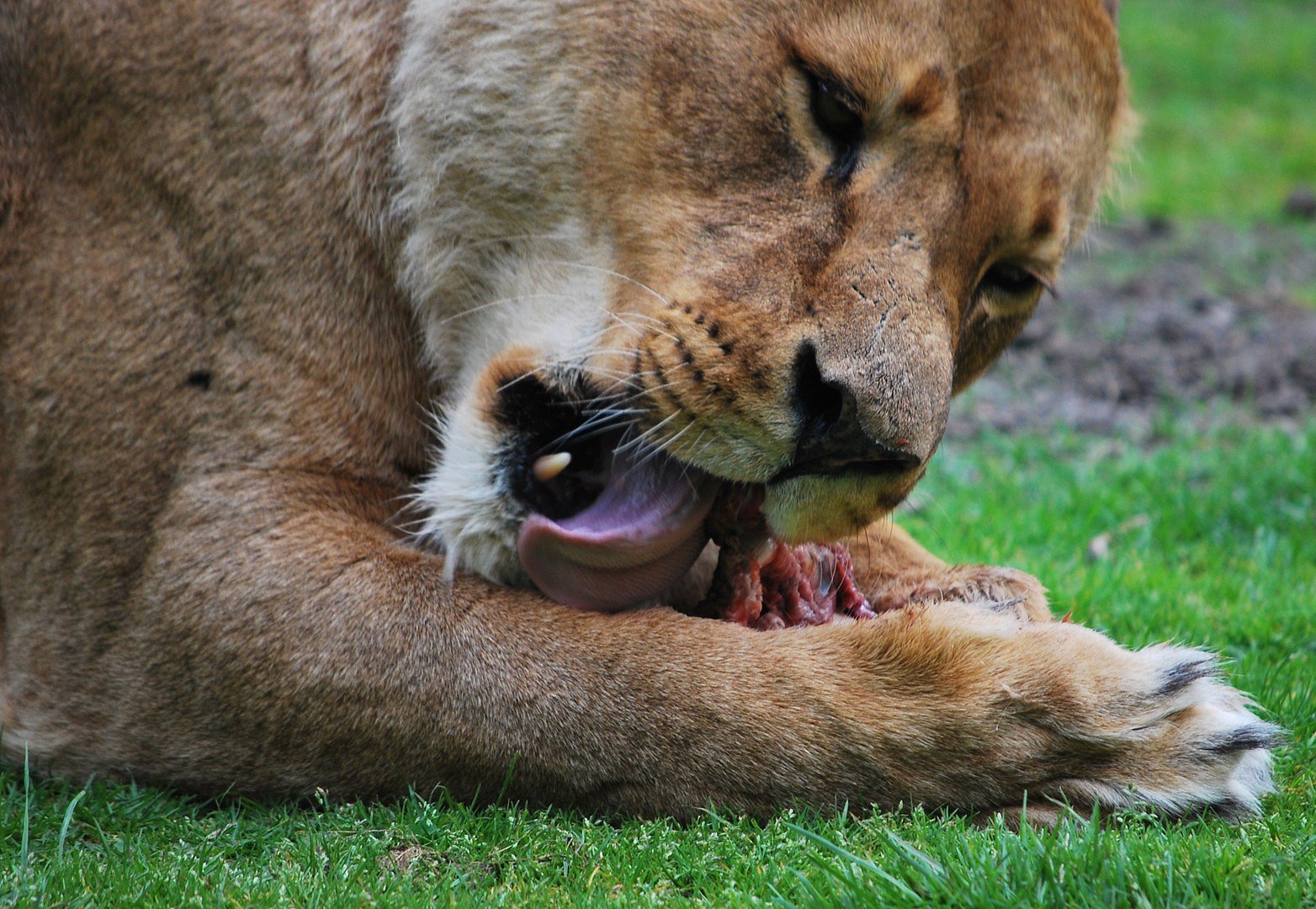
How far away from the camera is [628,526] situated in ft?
10.6

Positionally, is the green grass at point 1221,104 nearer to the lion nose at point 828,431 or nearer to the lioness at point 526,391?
the lioness at point 526,391

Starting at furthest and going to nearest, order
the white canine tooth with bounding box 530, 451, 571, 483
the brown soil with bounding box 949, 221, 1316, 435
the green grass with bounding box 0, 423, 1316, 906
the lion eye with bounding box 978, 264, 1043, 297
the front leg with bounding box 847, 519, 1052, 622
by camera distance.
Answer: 1. the brown soil with bounding box 949, 221, 1316, 435
2. the lion eye with bounding box 978, 264, 1043, 297
3. the front leg with bounding box 847, 519, 1052, 622
4. the white canine tooth with bounding box 530, 451, 571, 483
5. the green grass with bounding box 0, 423, 1316, 906

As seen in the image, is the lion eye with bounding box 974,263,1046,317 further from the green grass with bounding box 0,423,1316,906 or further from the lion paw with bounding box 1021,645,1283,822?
the lion paw with bounding box 1021,645,1283,822

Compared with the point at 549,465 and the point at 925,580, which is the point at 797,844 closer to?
the point at 549,465

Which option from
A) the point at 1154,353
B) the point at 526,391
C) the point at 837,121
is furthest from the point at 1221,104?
the point at 526,391

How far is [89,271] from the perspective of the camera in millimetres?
3391

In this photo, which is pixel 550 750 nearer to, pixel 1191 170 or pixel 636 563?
pixel 636 563

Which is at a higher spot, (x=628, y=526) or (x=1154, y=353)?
(x=628, y=526)

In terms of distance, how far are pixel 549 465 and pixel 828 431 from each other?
648 mm

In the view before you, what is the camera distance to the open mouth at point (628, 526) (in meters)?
3.20

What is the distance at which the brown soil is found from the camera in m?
7.05

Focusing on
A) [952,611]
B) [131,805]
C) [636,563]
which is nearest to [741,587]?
[636,563]

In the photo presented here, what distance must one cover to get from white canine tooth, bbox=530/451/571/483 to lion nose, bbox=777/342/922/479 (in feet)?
1.66

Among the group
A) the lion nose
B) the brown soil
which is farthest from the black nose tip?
the brown soil
